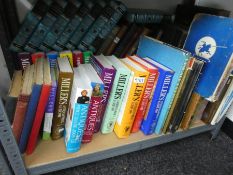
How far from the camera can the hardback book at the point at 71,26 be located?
2.17ft

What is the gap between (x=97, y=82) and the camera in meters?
0.55

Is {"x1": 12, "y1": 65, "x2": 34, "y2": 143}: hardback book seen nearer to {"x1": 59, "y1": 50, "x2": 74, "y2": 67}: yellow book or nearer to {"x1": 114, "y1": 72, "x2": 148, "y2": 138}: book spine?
{"x1": 59, "y1": 50, "x2": 74, "y2": 67}: yellow book

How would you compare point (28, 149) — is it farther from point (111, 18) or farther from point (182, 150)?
point (182, 150)

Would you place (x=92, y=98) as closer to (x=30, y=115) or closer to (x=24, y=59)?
(x=30, y=115)

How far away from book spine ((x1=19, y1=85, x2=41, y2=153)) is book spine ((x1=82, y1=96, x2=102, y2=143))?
0.15 m

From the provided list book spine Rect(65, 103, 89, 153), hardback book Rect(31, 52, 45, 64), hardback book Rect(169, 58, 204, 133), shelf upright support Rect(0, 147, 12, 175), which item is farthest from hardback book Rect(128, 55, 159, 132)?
shelf upright support Rect(0, 147, 12, 175)

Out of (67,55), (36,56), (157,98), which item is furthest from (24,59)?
(157,98)

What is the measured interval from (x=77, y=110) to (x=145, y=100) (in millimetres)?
252

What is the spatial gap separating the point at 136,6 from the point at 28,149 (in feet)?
2.50

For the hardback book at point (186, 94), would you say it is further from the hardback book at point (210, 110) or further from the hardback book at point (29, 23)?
the hardback book at point (29, 23)

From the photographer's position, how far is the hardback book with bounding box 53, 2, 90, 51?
0.66 m

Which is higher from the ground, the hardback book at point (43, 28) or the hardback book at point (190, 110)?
the hardback book at point (43, 28)

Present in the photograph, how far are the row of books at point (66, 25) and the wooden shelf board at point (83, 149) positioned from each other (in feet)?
1.15

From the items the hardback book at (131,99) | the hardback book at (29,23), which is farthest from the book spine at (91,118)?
the hardback book at (29,23)
